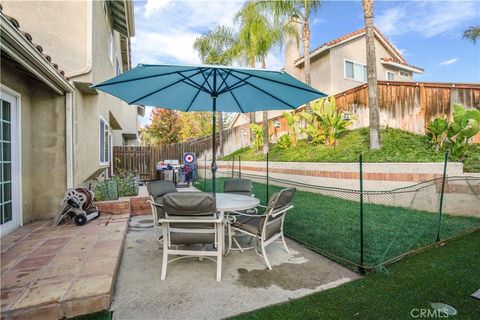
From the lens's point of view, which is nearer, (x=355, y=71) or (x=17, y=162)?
(x=17, y=162)

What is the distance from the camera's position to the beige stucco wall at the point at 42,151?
515 centimetres

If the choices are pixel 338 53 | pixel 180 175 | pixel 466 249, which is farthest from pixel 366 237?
pixel 338 53

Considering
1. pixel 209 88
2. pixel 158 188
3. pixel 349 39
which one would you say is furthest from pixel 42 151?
pixel 349 39

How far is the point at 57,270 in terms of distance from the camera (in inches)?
123

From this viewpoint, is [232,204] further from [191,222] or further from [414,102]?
[414,102]

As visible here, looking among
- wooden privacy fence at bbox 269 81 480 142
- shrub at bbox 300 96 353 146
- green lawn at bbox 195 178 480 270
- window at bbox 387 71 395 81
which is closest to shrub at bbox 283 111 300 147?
shrub at bbox 300 96 353 146

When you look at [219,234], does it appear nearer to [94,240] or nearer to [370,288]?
[370,288]

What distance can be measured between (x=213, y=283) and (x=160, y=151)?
14485 millimetres

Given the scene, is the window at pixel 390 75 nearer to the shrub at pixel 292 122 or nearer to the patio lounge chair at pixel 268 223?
the shrub at pixel 292 122

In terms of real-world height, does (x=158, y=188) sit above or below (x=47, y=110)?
below

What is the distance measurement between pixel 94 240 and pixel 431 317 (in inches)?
170

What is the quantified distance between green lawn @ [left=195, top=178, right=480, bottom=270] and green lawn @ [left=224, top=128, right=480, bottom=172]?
169 centimetres

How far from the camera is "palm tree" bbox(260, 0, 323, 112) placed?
1180 centimetres

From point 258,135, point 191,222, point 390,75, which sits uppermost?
point 390,75
